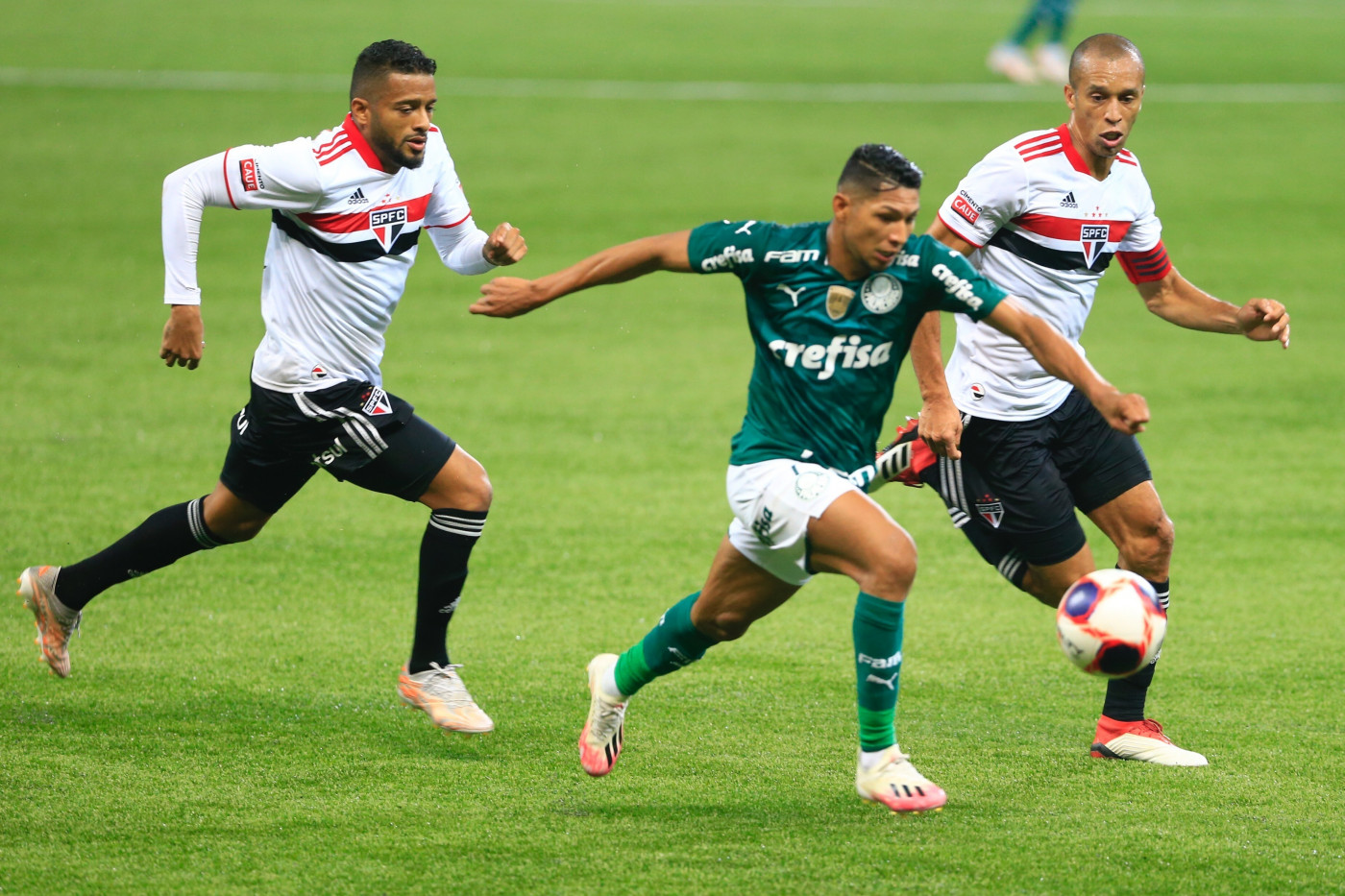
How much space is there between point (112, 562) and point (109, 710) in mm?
643

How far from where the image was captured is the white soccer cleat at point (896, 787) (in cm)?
516

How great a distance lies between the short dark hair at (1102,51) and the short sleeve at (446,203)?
2510mm

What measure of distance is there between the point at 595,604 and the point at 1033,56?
70.4ft

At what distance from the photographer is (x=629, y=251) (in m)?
5.43

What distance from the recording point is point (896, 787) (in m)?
5.19

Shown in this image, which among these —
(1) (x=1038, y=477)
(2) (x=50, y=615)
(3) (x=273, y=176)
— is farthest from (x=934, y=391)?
(2) (x=50, y=615)

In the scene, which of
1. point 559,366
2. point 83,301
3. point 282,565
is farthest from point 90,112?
point 282,565

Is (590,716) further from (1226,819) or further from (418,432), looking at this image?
(1226,819)

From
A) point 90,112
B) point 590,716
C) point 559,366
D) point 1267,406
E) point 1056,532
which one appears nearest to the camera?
point 590,716

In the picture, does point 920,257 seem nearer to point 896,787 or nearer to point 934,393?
point 934,393

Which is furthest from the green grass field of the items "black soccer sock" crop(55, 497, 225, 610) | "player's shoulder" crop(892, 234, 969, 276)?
"player's shoulder" crop(892, 234, 969, 276)

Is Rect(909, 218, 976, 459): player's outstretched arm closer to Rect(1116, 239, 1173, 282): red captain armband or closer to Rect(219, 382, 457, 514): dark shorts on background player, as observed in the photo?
Rect(1116, 239, 1173, 282): red captain armband

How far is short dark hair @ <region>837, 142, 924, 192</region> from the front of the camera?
524cm

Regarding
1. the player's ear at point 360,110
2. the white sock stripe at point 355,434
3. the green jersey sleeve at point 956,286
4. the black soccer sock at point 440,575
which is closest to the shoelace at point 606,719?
the black soccer sock at point 440,575
